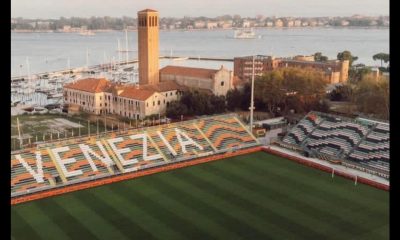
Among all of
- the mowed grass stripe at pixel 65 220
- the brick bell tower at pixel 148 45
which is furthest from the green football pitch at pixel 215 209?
the brick bell tower at pixel 148 45

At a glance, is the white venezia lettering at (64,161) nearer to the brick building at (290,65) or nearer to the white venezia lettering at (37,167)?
the white venezia lettering at (37,167)

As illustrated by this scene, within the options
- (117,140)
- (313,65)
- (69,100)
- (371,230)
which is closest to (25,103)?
(69,100)

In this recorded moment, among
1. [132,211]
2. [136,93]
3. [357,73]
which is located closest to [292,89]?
[136,93]

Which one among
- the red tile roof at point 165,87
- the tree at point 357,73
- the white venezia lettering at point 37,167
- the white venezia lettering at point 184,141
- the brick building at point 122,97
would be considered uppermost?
the tree at point 357,73

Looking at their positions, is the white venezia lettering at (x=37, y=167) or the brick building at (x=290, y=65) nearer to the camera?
the white venezia lettering at (x=37, y=167)

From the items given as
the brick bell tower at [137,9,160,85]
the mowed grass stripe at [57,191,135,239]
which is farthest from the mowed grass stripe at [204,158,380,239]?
the brick bell tower at [137,9,160,85]

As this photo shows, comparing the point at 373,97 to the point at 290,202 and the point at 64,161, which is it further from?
the point at 64,161
